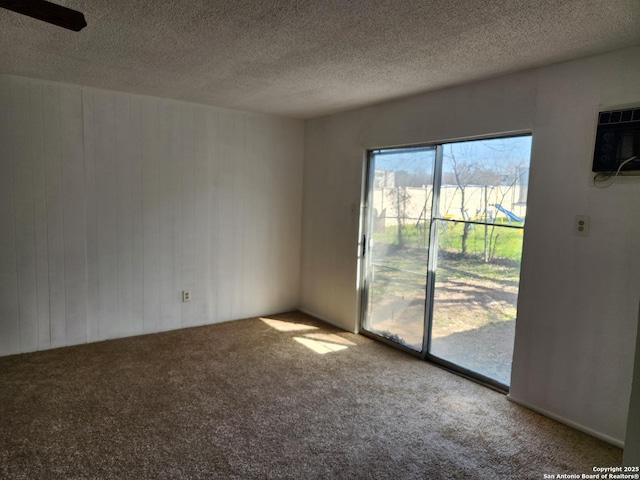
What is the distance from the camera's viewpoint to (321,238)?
483cm

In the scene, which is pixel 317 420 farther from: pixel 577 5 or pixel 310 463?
pixel 577 5

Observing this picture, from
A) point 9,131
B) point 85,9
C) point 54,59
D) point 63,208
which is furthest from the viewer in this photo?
point 63,208

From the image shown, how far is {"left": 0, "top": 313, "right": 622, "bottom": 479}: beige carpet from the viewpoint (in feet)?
7.20

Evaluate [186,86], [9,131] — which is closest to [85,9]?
[186,86]

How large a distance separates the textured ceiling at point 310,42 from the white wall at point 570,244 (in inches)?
6.8

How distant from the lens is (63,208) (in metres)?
3.66

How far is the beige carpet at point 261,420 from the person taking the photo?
2193mm

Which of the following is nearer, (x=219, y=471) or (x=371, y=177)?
(x=219, y=471)

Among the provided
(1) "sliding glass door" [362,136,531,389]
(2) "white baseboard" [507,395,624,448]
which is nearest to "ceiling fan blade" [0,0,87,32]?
(1) "sliding glass door" [362,136,531,389]

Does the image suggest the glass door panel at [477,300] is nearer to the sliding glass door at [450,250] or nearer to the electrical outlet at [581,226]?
the sliding glass door at [450,250]

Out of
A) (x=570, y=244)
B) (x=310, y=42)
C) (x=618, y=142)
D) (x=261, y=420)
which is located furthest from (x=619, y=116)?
(x=261, y=420)

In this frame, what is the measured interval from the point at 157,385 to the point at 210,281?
62.7 inches

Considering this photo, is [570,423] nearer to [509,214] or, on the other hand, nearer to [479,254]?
[479,254]

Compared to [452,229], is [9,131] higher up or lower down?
higher up
